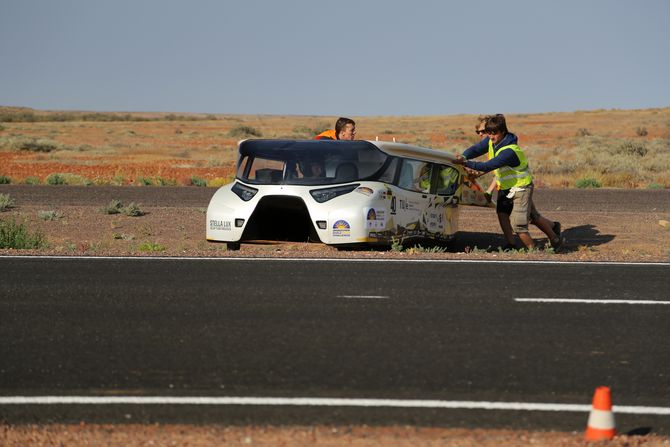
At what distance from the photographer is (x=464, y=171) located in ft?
50.5

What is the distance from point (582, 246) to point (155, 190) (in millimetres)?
14335

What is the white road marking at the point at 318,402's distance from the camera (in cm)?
613

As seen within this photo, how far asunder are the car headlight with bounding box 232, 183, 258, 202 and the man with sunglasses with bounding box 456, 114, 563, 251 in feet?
9.98

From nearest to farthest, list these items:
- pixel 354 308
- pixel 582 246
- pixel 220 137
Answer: pixel 354 308 < pixel 582 246 < pixel 220 137

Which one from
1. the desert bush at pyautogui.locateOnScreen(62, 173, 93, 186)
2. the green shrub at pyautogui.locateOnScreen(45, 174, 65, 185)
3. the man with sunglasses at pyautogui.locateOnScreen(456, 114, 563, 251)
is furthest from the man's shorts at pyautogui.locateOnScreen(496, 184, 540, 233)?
the green shrub at pyautogui.locateOnScreen(45, 174, 65, 185)

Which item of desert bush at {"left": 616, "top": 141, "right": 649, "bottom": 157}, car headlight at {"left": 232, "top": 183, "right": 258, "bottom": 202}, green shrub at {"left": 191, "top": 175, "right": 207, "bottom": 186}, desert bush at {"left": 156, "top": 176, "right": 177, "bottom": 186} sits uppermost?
car headlight at {"left": 232, "top": 183, "right": 258, "bottom": 202}

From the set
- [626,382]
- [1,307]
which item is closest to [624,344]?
[626,382]

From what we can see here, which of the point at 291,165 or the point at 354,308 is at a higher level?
the point at 291,165

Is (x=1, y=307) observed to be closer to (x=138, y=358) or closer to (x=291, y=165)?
(x=138, y=358)

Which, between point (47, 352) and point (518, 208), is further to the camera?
point (518, 208)

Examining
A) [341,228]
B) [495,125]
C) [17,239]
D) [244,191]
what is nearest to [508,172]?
[495,125]

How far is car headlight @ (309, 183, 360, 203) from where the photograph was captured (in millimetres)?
13078

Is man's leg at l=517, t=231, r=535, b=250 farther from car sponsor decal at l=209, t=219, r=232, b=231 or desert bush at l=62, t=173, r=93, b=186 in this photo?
desert bush at l=62, t=173, r=93, b=186

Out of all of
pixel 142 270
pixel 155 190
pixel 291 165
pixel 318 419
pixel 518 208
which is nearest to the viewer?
pixel 318 419
